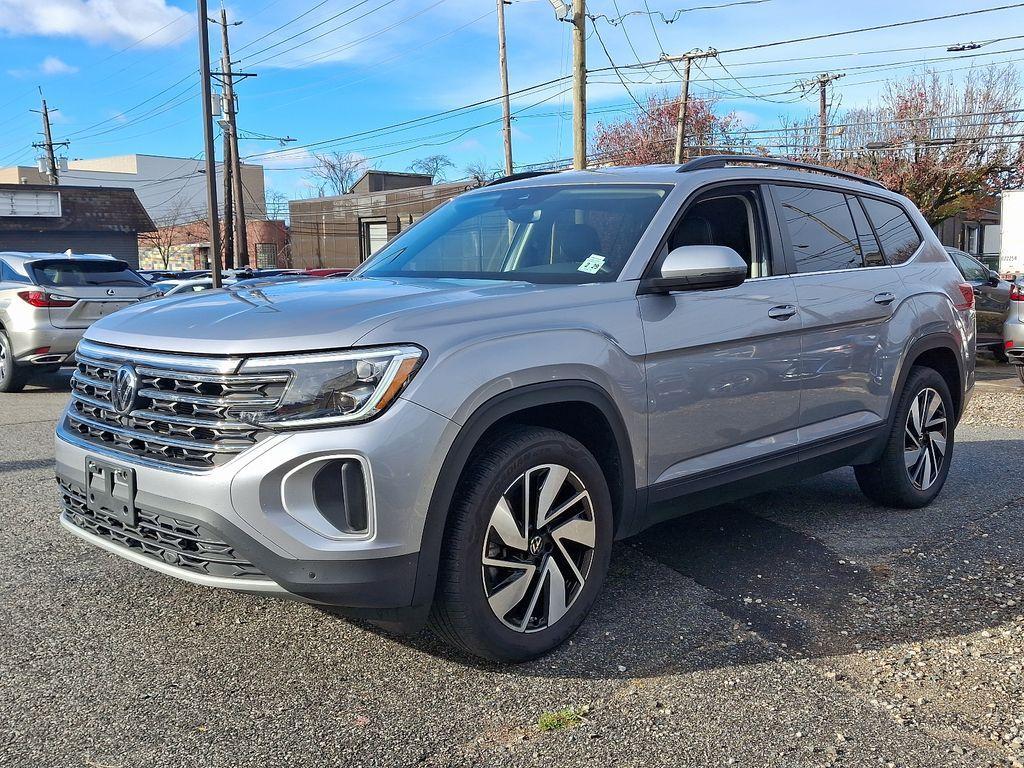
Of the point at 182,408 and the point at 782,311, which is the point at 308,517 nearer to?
the point at 182,408

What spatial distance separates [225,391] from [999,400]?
32.2 ft

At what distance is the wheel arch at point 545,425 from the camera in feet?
9.80

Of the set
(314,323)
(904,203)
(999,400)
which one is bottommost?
(999,400)

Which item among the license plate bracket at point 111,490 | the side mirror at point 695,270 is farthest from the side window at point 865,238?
A: the license plate bracket at point 111,490

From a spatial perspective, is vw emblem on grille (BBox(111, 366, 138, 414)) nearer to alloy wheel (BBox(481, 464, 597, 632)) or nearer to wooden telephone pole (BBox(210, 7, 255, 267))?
alloy wheel (BBox(481, 464, 597, 632))

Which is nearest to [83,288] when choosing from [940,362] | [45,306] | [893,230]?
[45,306]

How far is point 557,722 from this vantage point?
9.74 feet

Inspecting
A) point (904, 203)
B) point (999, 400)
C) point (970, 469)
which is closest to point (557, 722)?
point (904, 203)

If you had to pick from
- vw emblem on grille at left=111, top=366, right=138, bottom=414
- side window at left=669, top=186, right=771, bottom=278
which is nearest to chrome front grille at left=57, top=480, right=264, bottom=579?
vw emblem on grille at left=111, top=366, right=138, bottom=414

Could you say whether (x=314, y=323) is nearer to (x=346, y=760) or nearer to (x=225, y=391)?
(x=225, y=391)

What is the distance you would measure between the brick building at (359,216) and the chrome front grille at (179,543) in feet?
143

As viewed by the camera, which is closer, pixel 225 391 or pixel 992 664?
pixel 225 391

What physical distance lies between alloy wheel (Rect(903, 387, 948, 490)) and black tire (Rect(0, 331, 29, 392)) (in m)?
9.57

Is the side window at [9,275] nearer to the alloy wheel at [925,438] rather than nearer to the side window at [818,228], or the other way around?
the side window at [818,228]
